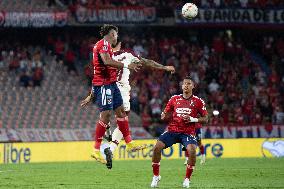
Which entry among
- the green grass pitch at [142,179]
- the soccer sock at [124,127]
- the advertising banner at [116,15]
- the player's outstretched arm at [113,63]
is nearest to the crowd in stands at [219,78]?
the advertising banner at [116,15]

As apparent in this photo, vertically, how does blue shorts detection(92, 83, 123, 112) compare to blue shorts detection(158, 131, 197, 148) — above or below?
above

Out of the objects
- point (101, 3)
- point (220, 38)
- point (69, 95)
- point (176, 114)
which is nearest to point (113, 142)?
point (176, 114)

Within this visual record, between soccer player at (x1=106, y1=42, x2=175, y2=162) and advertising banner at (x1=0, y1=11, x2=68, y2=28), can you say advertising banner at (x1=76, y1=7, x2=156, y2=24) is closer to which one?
advertising banner at (x1=0, y1=11, x2=68, y2=28)

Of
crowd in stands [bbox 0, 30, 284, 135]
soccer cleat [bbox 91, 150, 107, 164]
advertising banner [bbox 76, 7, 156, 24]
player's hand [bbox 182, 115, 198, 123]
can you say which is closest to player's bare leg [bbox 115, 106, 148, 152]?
soccer cleat [bbox 91, 150, 107, 164]

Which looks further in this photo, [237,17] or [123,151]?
[237,17]

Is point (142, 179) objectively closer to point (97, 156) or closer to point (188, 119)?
point (97, 156)

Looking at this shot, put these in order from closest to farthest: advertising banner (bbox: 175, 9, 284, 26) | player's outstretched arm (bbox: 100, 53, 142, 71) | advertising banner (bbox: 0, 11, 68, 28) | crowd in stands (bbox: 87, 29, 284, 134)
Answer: player's outstretched arm (bbox: 100, 53, 142, 71) → crowd in stands (bbox: 87, 29, 284, 134) → advertising banner (bbox: 0, 11, 68, 28) → advertising banner (bbox: 175, 9, 284, 26)

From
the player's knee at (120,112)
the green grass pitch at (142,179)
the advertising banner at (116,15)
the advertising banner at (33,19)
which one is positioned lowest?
the green grass pitch at (142,179)

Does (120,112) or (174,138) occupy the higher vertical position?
(120,112)

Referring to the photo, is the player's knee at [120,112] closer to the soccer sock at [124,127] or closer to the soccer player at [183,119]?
the soccer sock at [124,127]

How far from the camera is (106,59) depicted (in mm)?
15344

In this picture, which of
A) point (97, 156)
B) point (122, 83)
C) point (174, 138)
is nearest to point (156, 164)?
point (174, 138)

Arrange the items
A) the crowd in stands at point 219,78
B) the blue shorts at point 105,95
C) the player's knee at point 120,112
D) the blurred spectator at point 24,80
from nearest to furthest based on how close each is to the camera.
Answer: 1. the blue shorts at point 105,95
2. the player's knee at point 120,112
3. the blurred spectator at point 24,80
4. the crowd in stands at point 219,78

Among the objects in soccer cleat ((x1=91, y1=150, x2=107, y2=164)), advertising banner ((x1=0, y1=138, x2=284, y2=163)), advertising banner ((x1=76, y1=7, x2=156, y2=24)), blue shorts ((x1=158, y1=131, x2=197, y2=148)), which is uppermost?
advertising banner ((x1=76, y1=7, x2=156, y2=24))
